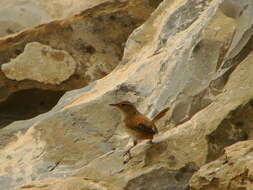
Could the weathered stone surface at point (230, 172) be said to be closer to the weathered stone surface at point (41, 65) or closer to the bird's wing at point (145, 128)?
the bird's wing at point (145, 128)

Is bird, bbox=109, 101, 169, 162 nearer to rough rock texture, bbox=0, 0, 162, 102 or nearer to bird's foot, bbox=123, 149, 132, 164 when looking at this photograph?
bird's foot, bbox=123, 149, 132, 164

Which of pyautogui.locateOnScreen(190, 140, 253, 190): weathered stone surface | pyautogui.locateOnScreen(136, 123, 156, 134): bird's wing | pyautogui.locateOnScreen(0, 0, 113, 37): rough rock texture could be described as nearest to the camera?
pyautogui.locateOnScreen(190, 140, 253, 190): weathered stone surface

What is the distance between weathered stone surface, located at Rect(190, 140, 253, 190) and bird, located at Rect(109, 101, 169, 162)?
1.67m

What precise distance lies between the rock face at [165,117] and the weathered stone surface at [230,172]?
12 millimetres

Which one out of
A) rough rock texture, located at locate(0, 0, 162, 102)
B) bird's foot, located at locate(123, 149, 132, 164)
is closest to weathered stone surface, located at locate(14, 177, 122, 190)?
bird's foot, located at locate(123, 149, 132, 164)

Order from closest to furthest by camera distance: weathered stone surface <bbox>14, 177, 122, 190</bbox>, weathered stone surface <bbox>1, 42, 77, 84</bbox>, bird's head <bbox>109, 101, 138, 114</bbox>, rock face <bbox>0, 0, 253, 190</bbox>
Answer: weathered stone surface <bbox>14, 177, 122, 190</bbox> → rock face <bbox>0, 0, 253, 190</bbox> → bird's head <bbox>109, 101, 138, 114</bbox> → weathered stone surface <bbox>1, 42, 77, 84</bbox>

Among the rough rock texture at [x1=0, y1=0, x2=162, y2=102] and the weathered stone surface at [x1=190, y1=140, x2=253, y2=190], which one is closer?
the weathered stone surface at [x1=190, y1=140, x2=253, y2=190]

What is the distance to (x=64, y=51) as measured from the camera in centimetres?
1339

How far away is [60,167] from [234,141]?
2.04 metres

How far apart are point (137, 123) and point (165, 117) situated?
0.47 metres

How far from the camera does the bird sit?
943 centimetres

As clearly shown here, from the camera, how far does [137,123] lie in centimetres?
962

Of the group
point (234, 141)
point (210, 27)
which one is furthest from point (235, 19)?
point (234, 141)

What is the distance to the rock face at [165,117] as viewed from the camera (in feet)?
29.1
